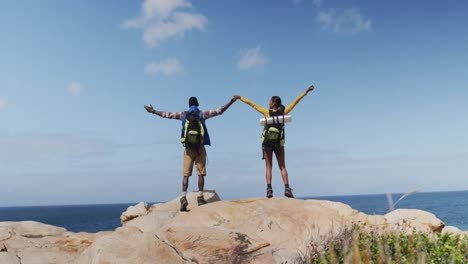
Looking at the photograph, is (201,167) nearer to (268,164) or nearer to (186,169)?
(186,169)

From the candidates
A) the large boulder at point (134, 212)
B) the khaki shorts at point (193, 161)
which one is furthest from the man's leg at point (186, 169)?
the large boulder at point (134, 212)

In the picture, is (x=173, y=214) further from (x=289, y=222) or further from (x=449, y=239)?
(x=449, y=239)

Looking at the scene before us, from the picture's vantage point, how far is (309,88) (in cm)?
1297

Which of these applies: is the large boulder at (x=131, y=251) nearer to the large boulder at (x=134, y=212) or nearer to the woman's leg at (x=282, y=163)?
the woman's leg at (x=282, y=163)

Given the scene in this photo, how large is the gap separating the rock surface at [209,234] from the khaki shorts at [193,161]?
1389 millimetres

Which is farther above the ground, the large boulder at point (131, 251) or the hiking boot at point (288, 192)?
the hiking boot at point (288, 192)

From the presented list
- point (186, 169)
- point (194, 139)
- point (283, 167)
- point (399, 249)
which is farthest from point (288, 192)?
point (399, 249)

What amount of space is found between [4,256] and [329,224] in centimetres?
802

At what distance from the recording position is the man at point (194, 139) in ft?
40.5

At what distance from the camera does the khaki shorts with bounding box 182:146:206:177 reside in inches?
496

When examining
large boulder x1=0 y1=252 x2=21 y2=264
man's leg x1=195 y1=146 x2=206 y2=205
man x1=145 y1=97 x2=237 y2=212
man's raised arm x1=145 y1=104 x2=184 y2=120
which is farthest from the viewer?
man's raised arm x1=145 y1=104 x2=184 y2=120

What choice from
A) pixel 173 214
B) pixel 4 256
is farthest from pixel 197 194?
pixel 4 256

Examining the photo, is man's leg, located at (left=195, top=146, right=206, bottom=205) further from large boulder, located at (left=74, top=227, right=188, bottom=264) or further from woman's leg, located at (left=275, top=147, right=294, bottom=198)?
Answer: large boulder, located at (left=74, top=227, right=188, bottom=264)

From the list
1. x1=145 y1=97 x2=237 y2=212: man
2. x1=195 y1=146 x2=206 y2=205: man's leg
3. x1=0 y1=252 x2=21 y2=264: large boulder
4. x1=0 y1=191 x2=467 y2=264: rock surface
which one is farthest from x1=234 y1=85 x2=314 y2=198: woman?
x1=0 y1=252 x2=21 y2=264: large boulder
